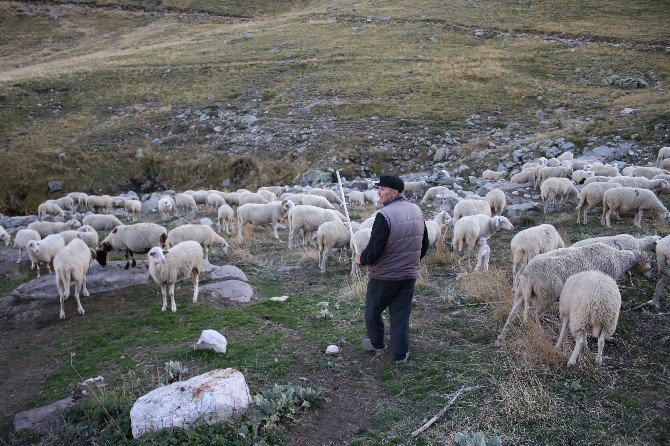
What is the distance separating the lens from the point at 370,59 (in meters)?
42.4

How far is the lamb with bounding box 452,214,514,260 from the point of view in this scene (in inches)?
484

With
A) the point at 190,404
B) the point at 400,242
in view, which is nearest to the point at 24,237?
the point at 190,404

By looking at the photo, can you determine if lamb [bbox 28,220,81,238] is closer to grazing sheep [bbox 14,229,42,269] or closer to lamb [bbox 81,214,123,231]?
lamb [bbox 81,214,123,231]

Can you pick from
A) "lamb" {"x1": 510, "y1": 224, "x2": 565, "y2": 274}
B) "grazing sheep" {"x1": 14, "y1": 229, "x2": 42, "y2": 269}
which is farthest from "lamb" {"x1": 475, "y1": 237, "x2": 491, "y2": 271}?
"grazing sheep" {"x1": 14, "y1": 229, "x2": 42, "y2": 269}

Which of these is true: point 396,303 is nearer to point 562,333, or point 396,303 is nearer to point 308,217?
point 562,333

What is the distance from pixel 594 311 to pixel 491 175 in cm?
1607

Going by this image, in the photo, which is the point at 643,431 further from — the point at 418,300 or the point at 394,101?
the point at 394,101

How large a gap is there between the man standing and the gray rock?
451 centimetres

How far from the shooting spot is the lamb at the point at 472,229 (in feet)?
40.3

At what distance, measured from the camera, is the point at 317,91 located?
120 ft

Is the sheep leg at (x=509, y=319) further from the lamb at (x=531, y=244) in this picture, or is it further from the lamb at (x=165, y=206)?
the lamb at (x=165, y=206)

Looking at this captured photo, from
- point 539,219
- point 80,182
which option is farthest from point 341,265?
point 80,182

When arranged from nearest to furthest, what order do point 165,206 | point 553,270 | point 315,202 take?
point 553,270 < point 315,202 < point 165,206

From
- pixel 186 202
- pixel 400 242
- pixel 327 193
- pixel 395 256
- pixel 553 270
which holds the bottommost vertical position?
pixel 186 202
